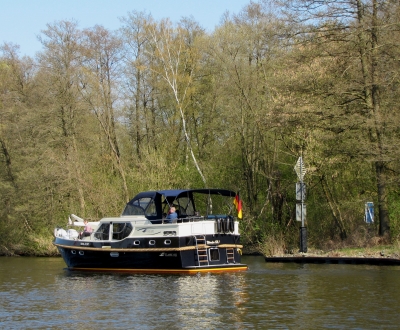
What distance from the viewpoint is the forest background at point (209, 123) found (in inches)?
1314

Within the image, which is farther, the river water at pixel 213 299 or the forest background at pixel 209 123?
the forest background at pixel 209 123

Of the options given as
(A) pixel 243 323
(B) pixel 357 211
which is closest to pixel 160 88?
(B) pixel 357 211

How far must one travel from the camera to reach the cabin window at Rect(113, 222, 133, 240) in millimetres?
29477

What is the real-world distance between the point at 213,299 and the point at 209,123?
2753 cm

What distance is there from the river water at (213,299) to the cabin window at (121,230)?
1724 mm

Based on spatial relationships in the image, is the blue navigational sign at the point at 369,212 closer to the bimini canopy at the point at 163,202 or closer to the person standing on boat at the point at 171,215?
the bimini canopy at the point at 163,202

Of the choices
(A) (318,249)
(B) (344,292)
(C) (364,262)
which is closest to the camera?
(B) (344,292)

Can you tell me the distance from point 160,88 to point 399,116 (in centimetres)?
2065

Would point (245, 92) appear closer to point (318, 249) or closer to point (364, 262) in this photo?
point (318, 249)

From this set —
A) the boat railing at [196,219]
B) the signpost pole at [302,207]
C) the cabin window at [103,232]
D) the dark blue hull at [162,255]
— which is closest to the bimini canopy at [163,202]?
the boat railing at [196,219]

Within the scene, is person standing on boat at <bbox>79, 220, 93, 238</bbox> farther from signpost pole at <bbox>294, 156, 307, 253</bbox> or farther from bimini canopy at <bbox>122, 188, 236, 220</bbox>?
signpost pole at <bbox>294, 156, 307, 253</bbox>

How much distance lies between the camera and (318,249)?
34406mm

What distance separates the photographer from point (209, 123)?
Result: 156 ft

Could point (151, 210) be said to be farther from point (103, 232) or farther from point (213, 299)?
point (213, 299)
